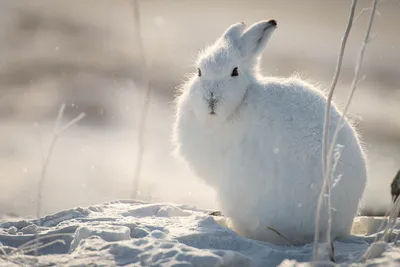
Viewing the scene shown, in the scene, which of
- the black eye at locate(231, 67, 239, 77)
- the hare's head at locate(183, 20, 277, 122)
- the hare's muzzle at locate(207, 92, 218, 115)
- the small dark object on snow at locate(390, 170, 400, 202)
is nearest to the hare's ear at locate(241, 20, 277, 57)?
the hare's head at locate(183, 20, 277, 122)

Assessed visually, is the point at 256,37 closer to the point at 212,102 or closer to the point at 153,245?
the point at 212,102

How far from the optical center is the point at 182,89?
5.40 meters

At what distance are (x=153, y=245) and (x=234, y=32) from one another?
2568 mm

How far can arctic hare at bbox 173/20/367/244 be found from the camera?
4.09 m

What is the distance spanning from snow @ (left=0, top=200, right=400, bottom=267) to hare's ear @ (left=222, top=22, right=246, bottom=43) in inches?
68.0

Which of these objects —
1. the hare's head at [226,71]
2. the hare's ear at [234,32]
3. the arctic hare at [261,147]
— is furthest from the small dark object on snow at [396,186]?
the hare's ear at [234,32]

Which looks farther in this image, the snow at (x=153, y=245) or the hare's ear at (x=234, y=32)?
the hare's ear at (x=234, y=32)

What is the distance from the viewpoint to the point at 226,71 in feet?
15.1

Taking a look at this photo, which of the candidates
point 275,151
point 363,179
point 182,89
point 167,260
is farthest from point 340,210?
point 182,89

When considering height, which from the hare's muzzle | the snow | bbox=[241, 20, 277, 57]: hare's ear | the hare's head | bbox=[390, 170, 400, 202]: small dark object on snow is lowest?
the snow

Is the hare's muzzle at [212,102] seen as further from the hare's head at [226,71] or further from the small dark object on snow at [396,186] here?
the small dark object on snow at [396,186]

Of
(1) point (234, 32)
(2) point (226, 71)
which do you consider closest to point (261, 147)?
(2) point (226, 71)

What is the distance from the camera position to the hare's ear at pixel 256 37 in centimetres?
502

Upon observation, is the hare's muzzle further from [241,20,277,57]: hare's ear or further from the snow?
the snow
